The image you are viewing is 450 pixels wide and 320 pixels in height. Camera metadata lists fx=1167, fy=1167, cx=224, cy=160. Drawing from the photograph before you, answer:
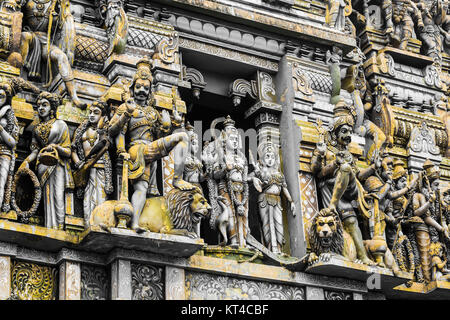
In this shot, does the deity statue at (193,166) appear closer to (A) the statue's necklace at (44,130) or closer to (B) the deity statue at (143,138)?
(B) the deity statue at (143,138)

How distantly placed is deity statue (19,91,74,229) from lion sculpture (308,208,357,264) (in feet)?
13.3

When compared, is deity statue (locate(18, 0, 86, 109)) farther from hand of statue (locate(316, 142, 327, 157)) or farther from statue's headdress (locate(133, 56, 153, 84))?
hand of statue (locate(316, 142, 327, 157))

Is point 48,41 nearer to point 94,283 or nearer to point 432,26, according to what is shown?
point 94,283

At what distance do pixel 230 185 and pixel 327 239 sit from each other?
5.90 feet

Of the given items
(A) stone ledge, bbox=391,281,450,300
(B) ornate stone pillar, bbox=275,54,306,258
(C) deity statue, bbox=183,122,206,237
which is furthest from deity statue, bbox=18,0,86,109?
(A) stone ledge, bbox=391,281,450,300

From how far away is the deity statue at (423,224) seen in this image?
20547 millimetres

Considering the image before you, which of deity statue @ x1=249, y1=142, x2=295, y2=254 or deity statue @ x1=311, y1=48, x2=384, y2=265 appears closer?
deity statue @ x1=311, y1=48, x2=384, y2=265

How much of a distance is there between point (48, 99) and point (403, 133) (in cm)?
717

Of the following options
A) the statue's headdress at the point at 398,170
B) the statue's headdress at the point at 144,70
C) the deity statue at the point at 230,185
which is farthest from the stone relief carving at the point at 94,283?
the statue's headdress at the point at 398,170

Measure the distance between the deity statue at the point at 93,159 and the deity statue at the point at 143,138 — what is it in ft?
0.90

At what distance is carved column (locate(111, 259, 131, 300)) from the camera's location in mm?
17016

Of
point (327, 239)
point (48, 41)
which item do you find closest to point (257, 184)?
point (327, 239)

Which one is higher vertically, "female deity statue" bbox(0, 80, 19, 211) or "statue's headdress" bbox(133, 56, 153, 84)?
"statue's headdress" bbox(133, 56, 153, 84)
